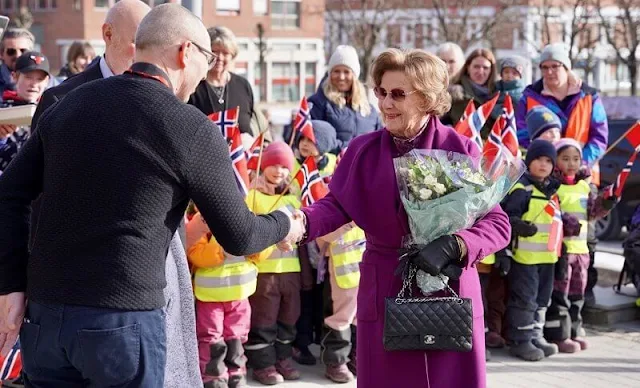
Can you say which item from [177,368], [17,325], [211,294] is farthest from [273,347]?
[17,325]

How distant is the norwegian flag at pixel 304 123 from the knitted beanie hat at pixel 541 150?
1658 mm

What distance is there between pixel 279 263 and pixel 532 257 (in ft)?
6.65

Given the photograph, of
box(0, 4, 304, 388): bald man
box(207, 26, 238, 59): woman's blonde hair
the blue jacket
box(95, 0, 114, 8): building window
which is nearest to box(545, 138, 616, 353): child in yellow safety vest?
the blue jacket

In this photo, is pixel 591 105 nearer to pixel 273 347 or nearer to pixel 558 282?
pixel 558 282

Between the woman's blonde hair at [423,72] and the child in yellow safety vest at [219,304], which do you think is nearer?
the woman's blonde hair at [423,72]

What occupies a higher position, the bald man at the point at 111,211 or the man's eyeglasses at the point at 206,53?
the man's eyeglasses at the point at 206,53

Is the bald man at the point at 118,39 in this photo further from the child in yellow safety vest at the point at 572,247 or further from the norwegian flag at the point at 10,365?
the child in yellow safety vest at the point at 572,247

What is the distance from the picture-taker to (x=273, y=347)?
7.15 m

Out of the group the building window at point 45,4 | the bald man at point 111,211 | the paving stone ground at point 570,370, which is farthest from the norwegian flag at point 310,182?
the building window at point 45,4

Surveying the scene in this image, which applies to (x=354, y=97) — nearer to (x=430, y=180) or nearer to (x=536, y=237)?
(x=536, y=237)

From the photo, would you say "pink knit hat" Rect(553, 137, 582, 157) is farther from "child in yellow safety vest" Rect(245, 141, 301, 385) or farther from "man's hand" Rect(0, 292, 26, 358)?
"man's hand" Rect(0, 292, 26, 358)

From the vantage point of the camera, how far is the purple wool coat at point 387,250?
14.0 feet

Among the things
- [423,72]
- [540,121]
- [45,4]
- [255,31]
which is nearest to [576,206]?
[540,121]

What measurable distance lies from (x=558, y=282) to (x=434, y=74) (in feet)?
13.5
